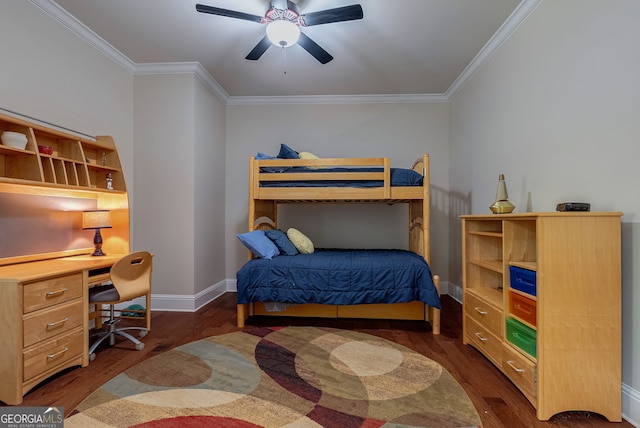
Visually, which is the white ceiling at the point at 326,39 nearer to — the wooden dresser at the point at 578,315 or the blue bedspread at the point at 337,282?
the wooden dresser at the point at 578,315

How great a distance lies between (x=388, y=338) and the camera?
2.62 meters

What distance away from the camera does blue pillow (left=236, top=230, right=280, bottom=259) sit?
9.75ft

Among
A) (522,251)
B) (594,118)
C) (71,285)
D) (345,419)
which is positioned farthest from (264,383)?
(594,118)

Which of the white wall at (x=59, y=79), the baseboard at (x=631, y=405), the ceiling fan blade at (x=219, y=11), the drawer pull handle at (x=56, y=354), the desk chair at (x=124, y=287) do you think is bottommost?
the baseboard at (x=631, y=405)

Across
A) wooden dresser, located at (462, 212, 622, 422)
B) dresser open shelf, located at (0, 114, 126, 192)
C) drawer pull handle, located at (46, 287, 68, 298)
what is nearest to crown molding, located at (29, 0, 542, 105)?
dresser open shelf, located at (0, 114, 126, 192)

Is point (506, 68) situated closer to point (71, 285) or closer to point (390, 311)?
point (390, 311)

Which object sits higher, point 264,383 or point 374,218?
point 374,218

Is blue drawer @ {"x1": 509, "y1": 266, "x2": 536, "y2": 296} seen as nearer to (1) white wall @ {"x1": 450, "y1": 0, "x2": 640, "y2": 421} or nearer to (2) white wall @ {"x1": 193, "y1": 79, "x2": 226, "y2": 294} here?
(1) white wall @ {"x1": 450, "y1": 0, "x2": 640, "y2": 421}

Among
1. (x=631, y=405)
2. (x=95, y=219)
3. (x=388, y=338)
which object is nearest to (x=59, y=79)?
(x=95, y=219)

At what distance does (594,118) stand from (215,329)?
3209 mm

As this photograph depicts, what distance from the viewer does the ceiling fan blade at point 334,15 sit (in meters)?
2.11

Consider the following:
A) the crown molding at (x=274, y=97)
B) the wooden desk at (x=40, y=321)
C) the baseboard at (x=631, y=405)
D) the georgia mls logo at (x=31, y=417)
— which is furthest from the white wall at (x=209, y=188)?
the baseboard at (x=631, y=405)

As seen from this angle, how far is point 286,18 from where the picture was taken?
2.30m

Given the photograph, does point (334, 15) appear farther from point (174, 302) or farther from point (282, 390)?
point (174, 302)
